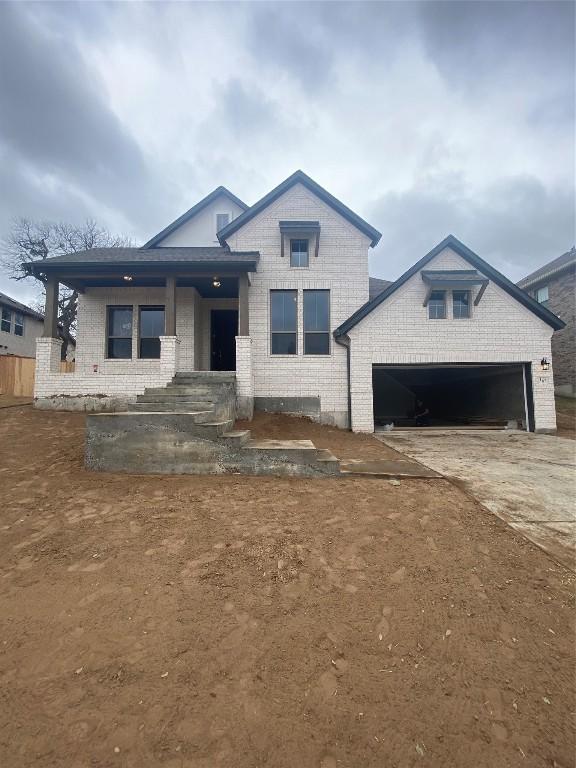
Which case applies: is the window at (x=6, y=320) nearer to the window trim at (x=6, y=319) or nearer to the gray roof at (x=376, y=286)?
the window trim at (x=6, y=319)

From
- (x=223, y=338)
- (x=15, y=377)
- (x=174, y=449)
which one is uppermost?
(x=223, y=338)

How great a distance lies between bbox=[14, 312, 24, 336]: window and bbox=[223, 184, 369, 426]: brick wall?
22246 mm

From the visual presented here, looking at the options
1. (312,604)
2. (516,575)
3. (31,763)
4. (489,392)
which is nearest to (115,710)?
(31,763)

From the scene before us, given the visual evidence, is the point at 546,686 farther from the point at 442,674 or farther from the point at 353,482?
the point at 353,482

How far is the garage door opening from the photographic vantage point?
10961mm

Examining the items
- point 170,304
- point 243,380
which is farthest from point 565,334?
point 170,304

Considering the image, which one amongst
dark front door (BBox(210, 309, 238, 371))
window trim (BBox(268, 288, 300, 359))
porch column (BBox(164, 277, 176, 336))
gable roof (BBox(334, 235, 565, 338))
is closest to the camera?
porch column (BBox(164, 277, 176, 336))

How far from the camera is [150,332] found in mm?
11430

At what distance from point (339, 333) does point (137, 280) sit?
6912 millimetres

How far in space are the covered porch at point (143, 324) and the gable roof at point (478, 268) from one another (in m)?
3.41

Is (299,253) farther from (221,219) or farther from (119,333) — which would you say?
(119,333)

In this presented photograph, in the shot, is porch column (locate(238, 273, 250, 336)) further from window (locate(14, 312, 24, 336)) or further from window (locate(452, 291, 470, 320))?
window (locate(14, 312, 24, 336))

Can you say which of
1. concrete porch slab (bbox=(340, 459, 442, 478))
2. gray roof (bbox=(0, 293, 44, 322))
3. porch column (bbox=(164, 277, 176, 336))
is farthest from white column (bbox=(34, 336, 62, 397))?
gray roof (bbox=(0, 293, 44, 322))

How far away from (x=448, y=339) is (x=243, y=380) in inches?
263
